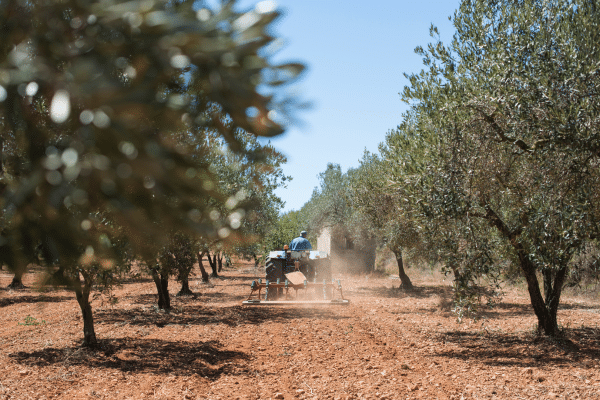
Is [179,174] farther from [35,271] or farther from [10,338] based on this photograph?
[10,338]

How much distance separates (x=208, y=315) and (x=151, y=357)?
7.08 meters

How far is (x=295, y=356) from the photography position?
1035 cm

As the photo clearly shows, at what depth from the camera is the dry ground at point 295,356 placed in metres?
7.78

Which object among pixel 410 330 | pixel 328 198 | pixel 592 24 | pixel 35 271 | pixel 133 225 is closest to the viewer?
pixel 133 225

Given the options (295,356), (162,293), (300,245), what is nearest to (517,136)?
(295,356)

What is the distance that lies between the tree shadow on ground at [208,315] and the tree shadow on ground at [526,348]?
5286mm

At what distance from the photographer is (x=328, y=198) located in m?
47.7

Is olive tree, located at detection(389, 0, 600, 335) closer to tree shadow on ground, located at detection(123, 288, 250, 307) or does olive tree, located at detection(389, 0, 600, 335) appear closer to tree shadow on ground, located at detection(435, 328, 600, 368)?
tree shadow on ground, located at detection(435, 328, 600, 368)

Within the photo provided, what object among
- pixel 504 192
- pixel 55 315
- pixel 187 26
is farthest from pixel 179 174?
pixel 55 315

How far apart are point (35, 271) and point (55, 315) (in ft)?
61.3

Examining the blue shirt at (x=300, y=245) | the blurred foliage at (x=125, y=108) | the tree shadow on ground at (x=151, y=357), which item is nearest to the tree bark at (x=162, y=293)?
the tree shadow on ground at (x=151, y=357)

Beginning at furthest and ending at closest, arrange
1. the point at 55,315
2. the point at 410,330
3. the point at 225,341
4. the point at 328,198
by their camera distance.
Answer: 1. the point at 328,198
2. the point at 55,315
3. the point at 410,330
4. the point at 225,341

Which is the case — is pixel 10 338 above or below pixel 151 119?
below

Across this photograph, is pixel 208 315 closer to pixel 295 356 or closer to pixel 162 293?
pixel 162 293
